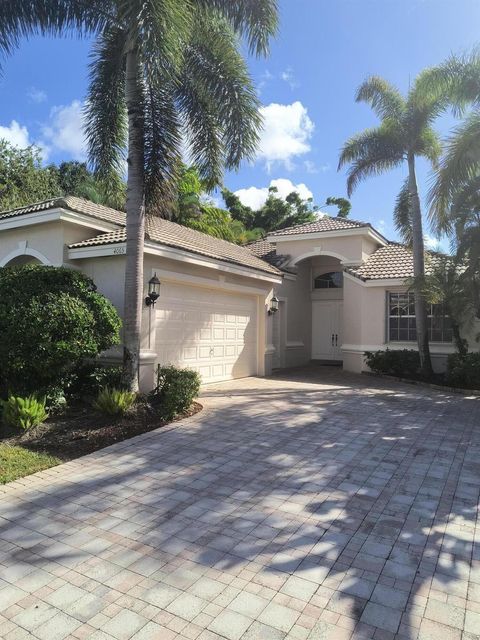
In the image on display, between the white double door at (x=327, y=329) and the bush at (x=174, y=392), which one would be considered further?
the white double door at (x=327, y=329)

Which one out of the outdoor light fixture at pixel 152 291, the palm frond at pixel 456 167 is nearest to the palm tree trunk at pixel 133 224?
the outdoor light fixture at pixel 152 291

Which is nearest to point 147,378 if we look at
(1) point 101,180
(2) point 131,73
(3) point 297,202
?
(1) point 101,180

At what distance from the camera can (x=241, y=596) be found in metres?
3.21

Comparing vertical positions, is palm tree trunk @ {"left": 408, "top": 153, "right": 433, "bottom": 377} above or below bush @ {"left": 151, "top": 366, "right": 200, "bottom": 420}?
above

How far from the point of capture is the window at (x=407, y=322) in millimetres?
14680

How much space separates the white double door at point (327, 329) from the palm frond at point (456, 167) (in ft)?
23.0

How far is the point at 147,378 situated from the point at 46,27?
7361 millimetres

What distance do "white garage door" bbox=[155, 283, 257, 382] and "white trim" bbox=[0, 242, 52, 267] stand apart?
3.09 meters

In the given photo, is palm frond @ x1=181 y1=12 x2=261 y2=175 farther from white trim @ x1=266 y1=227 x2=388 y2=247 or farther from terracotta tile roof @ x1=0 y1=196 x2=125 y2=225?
white trim @ x1=266 y1=227 x2=388 y2=247

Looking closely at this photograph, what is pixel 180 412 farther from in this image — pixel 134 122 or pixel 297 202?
pixel 297 202

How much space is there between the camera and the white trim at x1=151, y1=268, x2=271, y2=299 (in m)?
10.4

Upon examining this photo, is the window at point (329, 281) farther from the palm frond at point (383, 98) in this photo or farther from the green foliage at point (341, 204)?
the green foliage at point (341, 204)

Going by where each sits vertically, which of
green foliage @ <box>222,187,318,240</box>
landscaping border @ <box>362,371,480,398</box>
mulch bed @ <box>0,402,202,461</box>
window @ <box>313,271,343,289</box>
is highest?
green foliage @ <box>222,187,318,240</box>

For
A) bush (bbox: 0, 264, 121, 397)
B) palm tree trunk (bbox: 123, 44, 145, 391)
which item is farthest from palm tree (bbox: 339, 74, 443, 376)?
bush (bbox: 0, 264, 121, 397)
